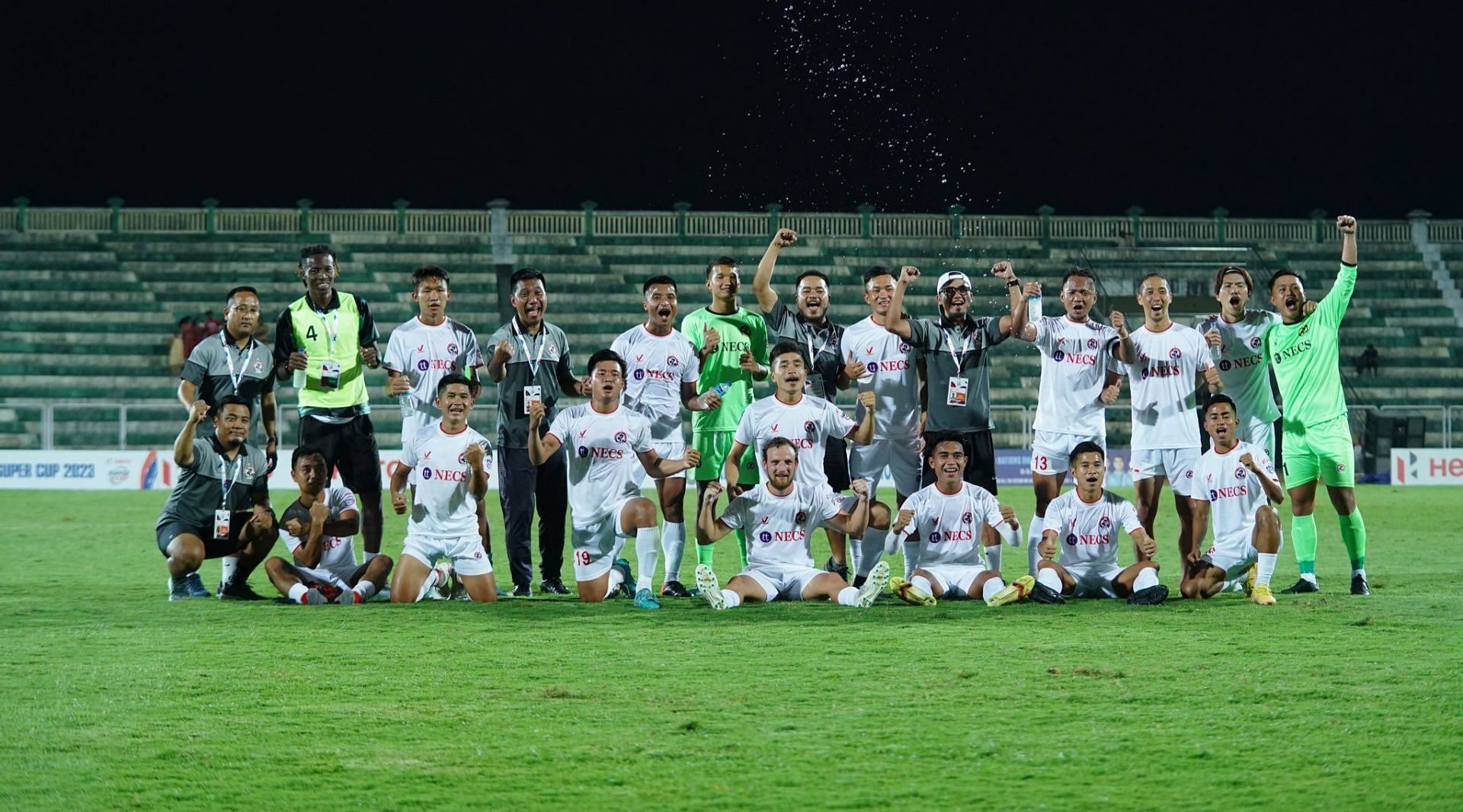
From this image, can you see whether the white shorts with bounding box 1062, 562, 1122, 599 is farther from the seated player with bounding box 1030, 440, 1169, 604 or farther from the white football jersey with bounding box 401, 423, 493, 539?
the white football jersey with bounding box 401, 423, 493, 539

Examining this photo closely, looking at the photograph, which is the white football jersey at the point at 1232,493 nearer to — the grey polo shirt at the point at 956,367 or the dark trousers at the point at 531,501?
the grey polo shirt at the point at 956,367

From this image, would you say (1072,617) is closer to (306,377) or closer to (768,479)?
(768,479)

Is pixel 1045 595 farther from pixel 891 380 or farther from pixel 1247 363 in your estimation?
pixel 1247 363

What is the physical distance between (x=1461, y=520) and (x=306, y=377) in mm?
12551

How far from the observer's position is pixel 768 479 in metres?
8.72

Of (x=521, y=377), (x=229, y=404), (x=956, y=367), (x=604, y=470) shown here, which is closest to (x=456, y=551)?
(x=604, y=470)

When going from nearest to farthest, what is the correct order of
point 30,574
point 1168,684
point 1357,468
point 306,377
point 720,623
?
point 1168,684
point 720,623
point 306,377
point 30,574
point 1357,468

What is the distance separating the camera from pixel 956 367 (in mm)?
9461

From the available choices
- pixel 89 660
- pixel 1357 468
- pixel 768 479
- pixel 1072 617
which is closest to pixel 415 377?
pixel 768 479

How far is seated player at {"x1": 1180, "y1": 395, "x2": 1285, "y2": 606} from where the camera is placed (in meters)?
8.77

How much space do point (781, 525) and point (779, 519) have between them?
38 mm

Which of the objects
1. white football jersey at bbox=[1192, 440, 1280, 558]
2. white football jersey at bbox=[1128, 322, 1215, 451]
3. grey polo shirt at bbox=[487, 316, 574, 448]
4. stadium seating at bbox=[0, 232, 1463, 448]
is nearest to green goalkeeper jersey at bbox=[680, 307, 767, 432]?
grey polo shirt at bbox=[487, 316, 574, 448]

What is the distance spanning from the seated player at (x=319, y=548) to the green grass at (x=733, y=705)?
351mm

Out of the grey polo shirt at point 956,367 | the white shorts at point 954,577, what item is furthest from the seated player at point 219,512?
the grey polo shirt at point 956,367
